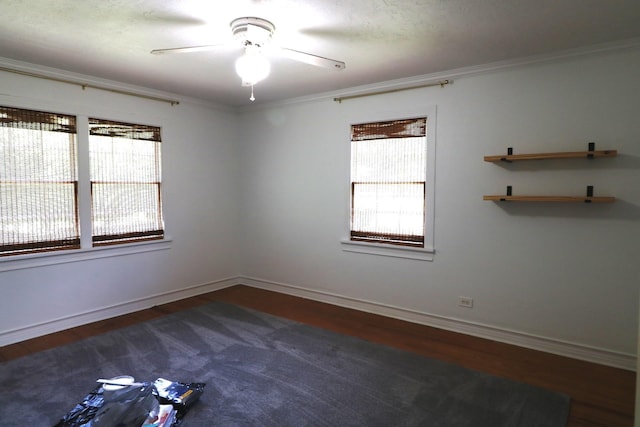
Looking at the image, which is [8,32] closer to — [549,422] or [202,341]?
[202,341]

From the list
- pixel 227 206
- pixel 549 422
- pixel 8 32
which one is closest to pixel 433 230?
pixel 549 422

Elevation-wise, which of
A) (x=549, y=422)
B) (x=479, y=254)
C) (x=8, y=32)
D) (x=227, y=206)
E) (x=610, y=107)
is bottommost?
(x=549, y=422)

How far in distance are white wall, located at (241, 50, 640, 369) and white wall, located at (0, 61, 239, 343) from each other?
4.37ft

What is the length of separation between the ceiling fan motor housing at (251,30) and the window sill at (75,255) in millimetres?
2823

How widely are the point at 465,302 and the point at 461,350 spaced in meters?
0.54

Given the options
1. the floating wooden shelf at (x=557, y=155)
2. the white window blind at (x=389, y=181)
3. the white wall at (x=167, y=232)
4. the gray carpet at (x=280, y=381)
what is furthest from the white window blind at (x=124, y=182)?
the floating wooden shelf at (x=557, y=155)

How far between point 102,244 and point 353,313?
9.53ft

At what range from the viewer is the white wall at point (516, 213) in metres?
3.00

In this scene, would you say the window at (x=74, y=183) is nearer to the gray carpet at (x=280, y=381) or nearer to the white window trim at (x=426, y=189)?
the gray carpet at (x=280, y=381)

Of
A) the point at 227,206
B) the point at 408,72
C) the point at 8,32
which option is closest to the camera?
the point at 8,32

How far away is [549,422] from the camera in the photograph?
2342 millimetres

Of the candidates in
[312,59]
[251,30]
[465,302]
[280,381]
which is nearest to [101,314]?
[280,381]

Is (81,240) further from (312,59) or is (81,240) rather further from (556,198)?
(556,198)

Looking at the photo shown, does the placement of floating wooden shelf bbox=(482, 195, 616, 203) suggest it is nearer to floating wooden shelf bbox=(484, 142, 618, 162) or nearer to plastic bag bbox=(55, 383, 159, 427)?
floating wooden shelf bbox=(484, 142, 618, 162)
